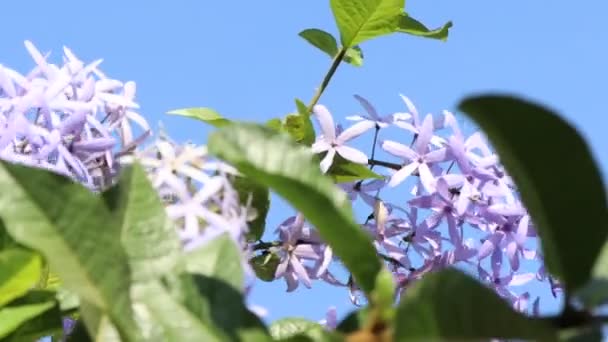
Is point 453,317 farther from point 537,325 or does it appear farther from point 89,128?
point 89,128

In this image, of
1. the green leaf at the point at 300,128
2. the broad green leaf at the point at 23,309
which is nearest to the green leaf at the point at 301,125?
the green leaf at the point at 300,128

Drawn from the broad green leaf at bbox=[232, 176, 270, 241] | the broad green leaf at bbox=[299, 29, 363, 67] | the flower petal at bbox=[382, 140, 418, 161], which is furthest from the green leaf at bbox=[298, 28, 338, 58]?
the broad green leaf at bbox=[232, 176, 270, 241]

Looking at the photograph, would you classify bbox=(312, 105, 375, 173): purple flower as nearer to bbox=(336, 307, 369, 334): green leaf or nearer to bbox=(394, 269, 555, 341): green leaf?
bbox=(336, 307, 369, 334): green leaf

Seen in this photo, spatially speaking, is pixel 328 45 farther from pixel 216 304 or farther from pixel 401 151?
pixel 216 304

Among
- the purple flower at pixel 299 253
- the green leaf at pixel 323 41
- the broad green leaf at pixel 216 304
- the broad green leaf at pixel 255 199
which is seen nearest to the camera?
the broad green leaf at pixel 216 304

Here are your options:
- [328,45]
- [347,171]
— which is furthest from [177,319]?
[328,45]

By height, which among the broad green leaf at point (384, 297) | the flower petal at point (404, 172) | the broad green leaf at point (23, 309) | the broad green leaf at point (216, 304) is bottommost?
the flower petal at point (404, 172)

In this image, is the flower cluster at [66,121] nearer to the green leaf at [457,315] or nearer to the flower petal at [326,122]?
the flower petal at [326,122]
